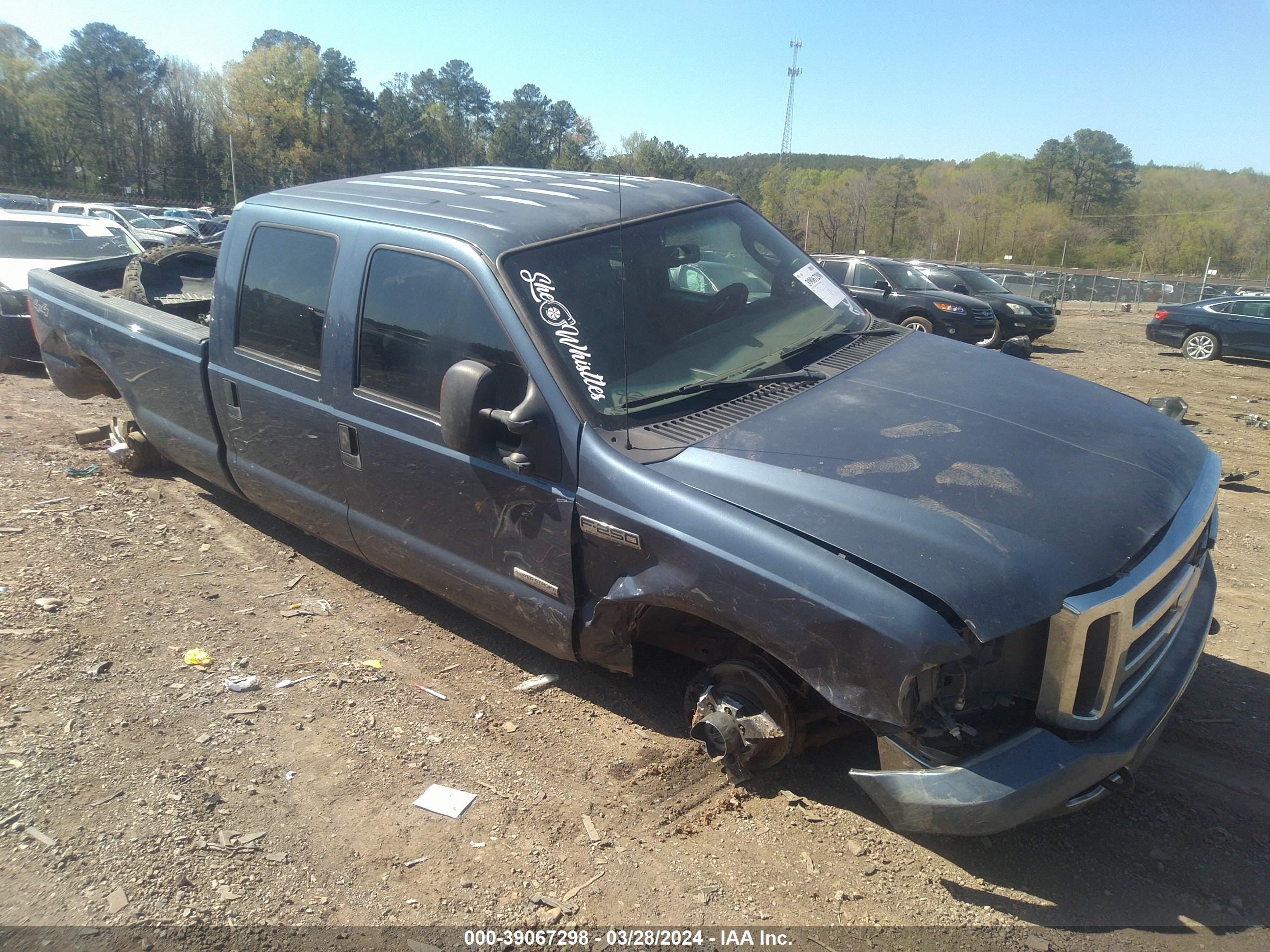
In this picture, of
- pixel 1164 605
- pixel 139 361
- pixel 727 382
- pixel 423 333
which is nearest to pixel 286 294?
pixel 423 333

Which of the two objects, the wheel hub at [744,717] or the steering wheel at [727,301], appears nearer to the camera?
the wheel hub at [744,717]

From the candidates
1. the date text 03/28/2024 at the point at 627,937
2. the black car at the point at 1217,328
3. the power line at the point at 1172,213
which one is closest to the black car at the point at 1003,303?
the black car at the point at 1217,328

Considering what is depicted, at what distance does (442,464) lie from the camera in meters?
3.47

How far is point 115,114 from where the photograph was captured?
55062 mm

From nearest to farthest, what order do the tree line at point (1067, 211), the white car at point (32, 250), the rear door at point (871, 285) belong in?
the white car at point (32, 250) → the rear door at point (871, 285) → the tree line at point (1067, 211)

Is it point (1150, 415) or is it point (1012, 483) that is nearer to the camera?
point (1012, 483)

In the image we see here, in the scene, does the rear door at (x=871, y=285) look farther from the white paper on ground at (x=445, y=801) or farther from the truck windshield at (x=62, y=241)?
the white paper on ground at (x=445, y=801)

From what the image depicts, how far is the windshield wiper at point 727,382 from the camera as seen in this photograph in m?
3.23

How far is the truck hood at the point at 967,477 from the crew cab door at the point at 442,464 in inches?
25.7

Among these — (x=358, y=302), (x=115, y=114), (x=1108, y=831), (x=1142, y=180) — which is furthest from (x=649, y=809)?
(x=1142, y=180)

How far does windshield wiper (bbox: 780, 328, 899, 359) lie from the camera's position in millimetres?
3732

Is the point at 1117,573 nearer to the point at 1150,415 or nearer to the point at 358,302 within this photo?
the point at 1150,415

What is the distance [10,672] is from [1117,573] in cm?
435

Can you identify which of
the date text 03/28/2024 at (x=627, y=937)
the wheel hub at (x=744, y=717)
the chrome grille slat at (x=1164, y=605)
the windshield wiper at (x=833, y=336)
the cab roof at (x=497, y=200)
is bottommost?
the date text 03/28/2024 at (x=627, y=937)
